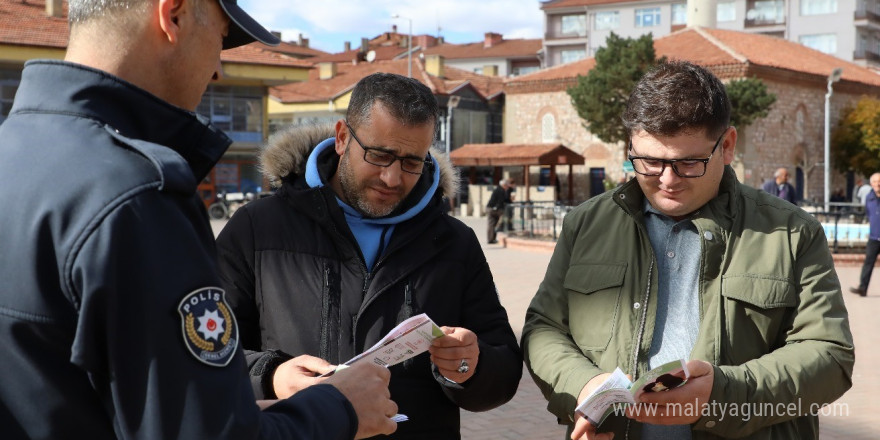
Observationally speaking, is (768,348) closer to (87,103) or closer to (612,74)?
(87,103)

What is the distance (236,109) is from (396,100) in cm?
3704

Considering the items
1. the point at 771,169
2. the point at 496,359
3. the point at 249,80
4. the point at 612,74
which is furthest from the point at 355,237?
the point at 771,169

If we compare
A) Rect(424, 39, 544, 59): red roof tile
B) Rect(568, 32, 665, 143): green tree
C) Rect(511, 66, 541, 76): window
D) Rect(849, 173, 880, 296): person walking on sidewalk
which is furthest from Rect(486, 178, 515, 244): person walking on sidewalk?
Rect(511, 66, 541, 76): window

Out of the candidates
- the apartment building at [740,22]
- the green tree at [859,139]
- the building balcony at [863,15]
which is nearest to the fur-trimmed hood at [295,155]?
the green tree at [859,139]

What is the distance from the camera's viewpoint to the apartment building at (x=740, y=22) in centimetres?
6650

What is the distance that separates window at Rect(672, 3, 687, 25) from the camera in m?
73.1

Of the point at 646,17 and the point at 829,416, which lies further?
the point at 646,17

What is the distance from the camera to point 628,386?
2.44 metres

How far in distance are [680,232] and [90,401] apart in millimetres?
1972

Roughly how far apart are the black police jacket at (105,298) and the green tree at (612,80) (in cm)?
4167

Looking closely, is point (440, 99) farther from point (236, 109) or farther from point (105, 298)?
point (105, 298)

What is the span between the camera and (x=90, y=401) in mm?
1523

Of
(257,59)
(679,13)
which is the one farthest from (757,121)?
(679,13)

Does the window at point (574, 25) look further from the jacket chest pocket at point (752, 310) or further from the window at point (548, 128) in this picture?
the jacket chest pocket at point (752, 310)
